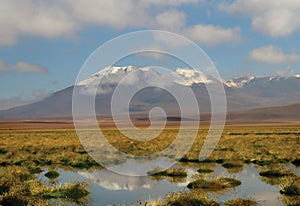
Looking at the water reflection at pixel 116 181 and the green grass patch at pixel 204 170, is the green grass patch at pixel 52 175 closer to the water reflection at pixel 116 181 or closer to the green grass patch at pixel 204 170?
the water reflection at pixel 116 181

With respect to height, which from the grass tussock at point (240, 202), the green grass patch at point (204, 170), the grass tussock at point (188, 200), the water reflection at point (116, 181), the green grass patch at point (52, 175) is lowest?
the water reflection at point (116, 181)

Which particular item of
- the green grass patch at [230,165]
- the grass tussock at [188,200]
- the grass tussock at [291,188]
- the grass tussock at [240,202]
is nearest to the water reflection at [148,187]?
the grass tussock at [240,202]

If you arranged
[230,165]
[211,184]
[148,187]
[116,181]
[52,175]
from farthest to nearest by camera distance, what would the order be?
[230,165]
[52,175]
[116,181]
[148,187]
[211,184]

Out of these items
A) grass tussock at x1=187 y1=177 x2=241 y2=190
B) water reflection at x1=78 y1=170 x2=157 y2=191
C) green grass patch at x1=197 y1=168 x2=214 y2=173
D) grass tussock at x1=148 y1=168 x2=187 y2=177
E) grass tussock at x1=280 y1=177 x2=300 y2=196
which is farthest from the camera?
green grass patch at x1=197 y1=168 x2=214 y2=173

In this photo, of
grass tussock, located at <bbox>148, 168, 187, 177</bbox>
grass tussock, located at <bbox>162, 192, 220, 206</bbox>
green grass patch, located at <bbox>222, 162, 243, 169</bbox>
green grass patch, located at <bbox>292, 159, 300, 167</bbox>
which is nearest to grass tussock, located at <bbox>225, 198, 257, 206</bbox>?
grass tussock, located at <bbox>162, 192, 220, 206</bbox>

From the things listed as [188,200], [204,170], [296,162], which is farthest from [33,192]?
[296,162]

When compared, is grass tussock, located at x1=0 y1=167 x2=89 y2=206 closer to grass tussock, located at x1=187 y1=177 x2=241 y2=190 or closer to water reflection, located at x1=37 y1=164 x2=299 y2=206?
water reflection, located at x1=37 y1=164 x2=299 y2=206

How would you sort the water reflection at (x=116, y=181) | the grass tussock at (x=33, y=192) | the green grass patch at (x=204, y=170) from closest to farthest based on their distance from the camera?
the grass tussock at (x=33, y=192) < the water reflection at (x=116, y=181) < the green grass patch at (x=204, y=170)

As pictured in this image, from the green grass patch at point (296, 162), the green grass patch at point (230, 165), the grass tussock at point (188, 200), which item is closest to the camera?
the grass tussock at point (188, 200)

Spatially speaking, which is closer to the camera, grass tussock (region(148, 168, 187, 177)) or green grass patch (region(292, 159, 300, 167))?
grass tussock (region(148, 168, 187, 177))

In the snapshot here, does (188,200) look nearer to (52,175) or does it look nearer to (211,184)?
(211,184)

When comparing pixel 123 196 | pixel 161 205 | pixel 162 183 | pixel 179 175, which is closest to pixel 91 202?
pixel 123 196

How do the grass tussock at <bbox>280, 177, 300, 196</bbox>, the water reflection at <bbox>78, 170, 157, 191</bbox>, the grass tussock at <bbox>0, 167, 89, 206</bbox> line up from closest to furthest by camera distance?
the grass tussock at <bbox>0, 167, 89, 206</bbox> → the grass tussock at <bbox>280, 177, 300, 196</bbox> → the water reflection at <bbox>78, 170, 157, 191</bbox>

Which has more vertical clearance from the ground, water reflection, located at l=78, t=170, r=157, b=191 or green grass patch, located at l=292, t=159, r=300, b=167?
green grass patch, located at l=292, t=159, r=300, b=167
